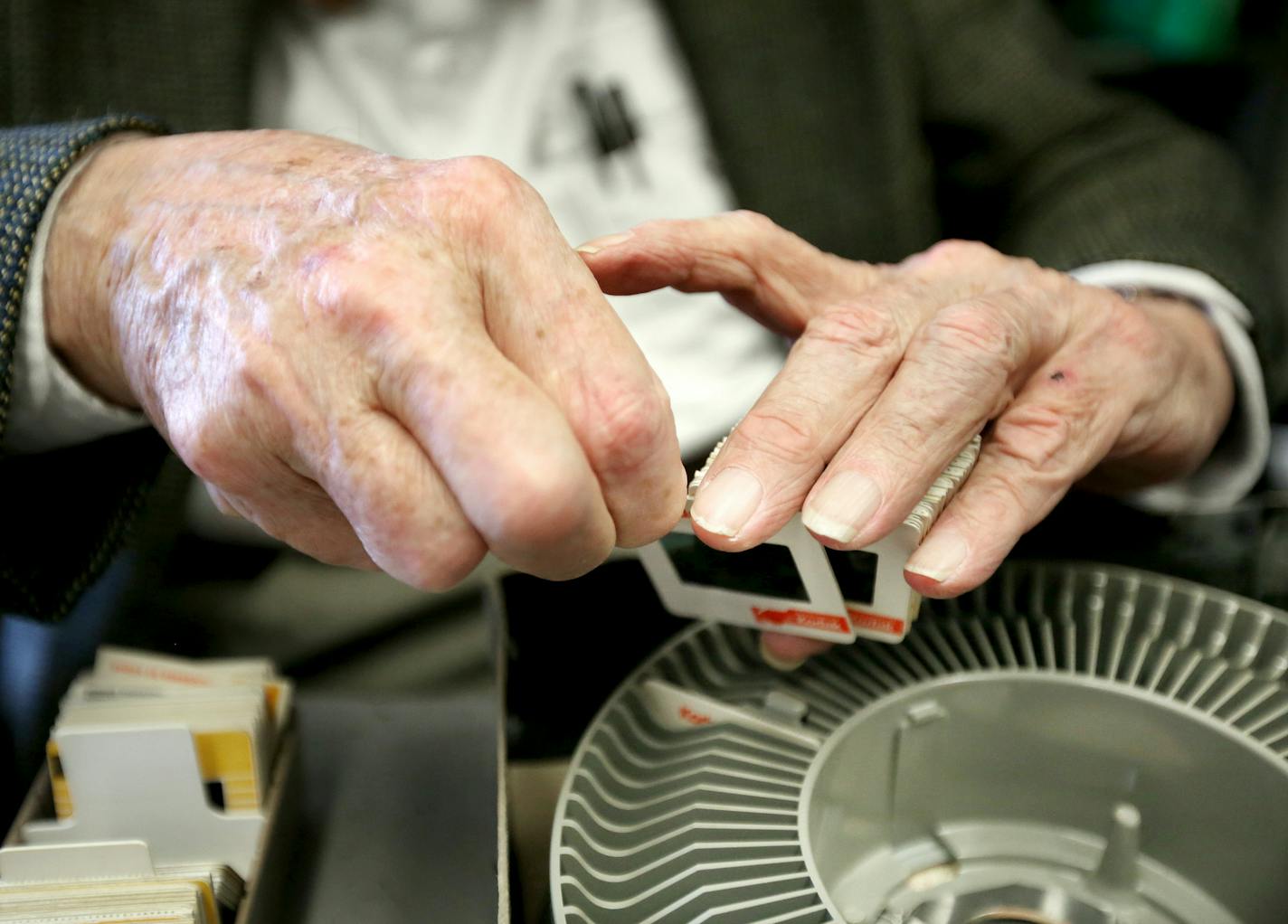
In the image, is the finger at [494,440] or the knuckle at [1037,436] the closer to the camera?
the finger at [494,440]

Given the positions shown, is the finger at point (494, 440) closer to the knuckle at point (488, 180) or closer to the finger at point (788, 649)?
the knuckle at point (488, 180)

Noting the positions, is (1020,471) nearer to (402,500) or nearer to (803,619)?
(803,619)

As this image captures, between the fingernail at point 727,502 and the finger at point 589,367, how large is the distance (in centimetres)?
4

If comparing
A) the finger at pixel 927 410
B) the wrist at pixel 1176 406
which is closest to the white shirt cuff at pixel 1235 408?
the wrist at pixel 1176 406

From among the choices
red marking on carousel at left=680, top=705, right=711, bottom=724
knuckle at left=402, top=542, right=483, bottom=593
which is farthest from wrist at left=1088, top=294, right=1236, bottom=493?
knuckle at left=402, top=542, right=483, bottom=593

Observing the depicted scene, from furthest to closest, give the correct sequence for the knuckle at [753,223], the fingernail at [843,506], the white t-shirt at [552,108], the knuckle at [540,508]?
the white t-shirt at [552,108]
the knuckle at [753,223]
the fingernail at [843,506]
the knuckle at [540,508]

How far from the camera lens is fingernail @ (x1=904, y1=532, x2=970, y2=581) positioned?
0.46m

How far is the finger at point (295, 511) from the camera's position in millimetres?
423

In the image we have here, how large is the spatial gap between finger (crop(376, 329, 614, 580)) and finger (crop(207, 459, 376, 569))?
0.26 feet

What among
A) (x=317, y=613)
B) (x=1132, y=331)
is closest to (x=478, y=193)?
(x=1132, y=331)

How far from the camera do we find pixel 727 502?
446mm

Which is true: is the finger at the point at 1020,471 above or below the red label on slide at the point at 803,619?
above

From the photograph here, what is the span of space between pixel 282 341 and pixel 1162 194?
0.80 m

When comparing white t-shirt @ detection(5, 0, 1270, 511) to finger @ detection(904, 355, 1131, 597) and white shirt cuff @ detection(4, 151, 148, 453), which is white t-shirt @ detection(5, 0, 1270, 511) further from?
white shirt cuff @ detection(4, 151, 148, 453)
